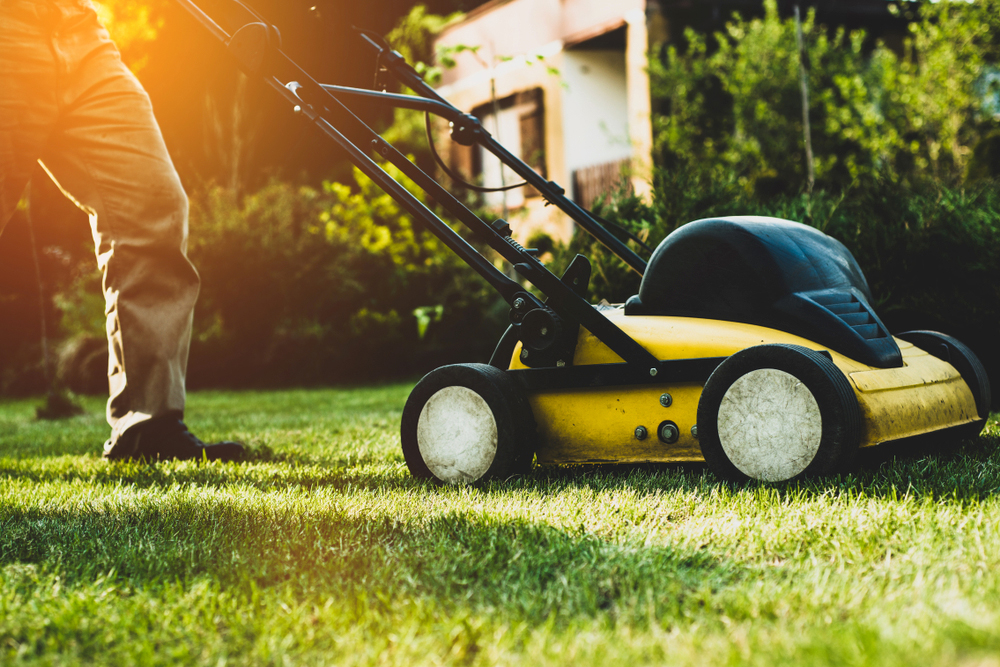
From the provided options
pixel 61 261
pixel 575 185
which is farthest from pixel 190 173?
pixel 575 185

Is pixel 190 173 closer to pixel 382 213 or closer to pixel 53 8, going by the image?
pixel 382 213

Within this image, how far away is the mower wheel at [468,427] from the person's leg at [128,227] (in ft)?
3.50

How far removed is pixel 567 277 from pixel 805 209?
1.89 metres

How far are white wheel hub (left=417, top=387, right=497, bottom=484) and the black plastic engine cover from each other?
532 mm

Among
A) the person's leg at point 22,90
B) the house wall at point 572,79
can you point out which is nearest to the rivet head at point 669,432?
the person's leg at point 22,90

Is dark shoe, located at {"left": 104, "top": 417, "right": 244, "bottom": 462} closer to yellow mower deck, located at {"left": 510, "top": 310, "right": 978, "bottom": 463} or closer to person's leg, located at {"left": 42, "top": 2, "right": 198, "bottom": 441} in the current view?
person's leg, located at {"left": 42, "top": 2, "right": 198, "bottom": 441}

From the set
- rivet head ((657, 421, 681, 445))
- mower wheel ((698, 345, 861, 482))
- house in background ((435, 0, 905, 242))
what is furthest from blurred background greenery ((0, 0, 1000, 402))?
mower wheel ((698, 345, 861, 482))

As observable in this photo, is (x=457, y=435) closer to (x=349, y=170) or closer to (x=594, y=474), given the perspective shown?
(x=594, y=474)

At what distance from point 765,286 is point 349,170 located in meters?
10.5

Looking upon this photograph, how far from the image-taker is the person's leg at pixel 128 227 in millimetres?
3074

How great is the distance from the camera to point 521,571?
1.50m

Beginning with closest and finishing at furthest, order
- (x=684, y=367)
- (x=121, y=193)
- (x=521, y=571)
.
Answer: (x=521, y=571)
(x=684, y=367)
(x=121, y=193)

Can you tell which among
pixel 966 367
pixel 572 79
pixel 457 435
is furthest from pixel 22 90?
pixel 572 79

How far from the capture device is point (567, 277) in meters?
2.47
